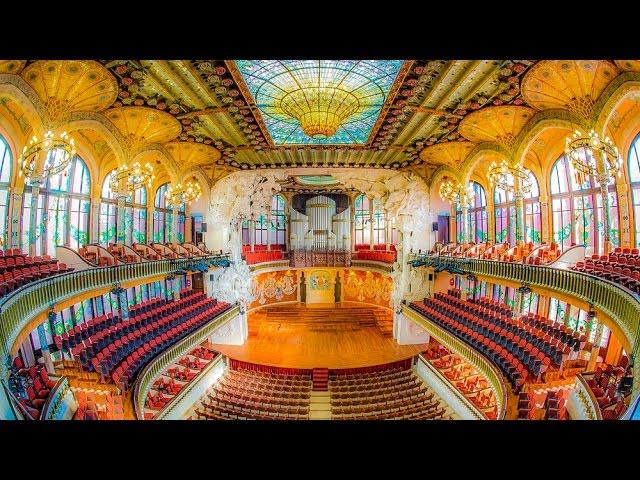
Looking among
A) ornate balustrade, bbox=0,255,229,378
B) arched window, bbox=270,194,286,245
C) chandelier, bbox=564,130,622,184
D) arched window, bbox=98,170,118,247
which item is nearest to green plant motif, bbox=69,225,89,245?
arched window, bbox=98,170,118,247

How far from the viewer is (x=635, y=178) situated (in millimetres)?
9742

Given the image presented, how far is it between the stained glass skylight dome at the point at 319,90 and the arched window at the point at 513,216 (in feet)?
25.2

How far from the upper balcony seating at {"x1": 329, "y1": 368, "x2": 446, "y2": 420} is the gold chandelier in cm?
853

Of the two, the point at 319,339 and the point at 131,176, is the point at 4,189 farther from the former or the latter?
the point at 319,339

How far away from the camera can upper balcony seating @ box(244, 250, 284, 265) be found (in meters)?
20.6

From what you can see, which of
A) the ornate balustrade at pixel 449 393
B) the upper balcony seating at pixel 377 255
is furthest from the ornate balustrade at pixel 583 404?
the upper balcony seating at pixel 377 255

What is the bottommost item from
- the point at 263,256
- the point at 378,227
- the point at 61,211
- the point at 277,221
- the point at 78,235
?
the point at 263,256

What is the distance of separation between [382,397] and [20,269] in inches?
416

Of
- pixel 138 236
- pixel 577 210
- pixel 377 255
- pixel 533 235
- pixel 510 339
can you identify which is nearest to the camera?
pixel 510 339

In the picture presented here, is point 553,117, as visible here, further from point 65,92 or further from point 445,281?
point 65,92

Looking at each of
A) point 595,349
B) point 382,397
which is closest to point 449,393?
point 382,397

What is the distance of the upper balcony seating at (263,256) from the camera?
67.7 ft

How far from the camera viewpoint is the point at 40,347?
10125 millimetres
